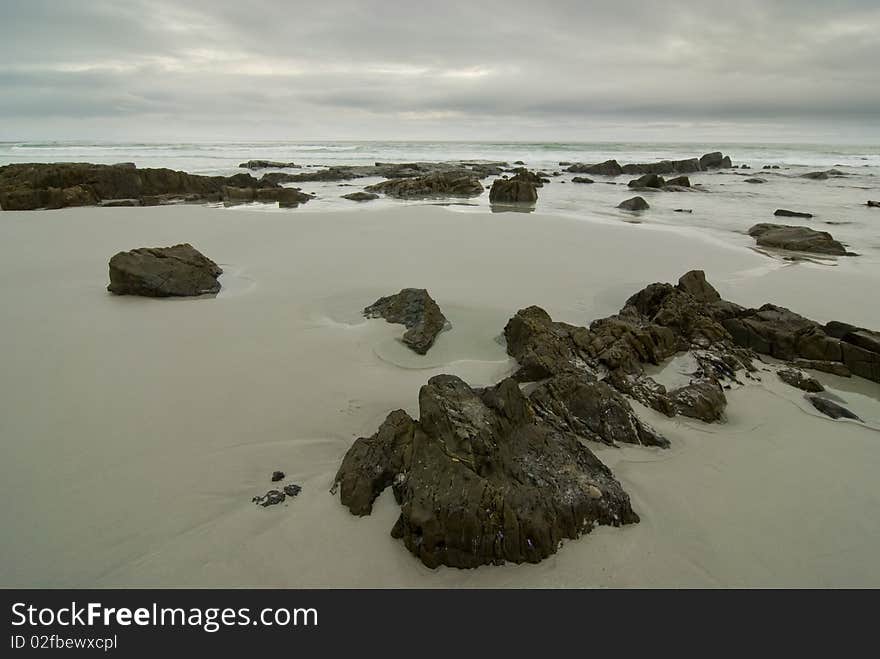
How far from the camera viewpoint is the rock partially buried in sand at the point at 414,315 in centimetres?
475

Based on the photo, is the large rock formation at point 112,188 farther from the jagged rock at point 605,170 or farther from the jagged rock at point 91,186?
the jagged rock at point 605,170

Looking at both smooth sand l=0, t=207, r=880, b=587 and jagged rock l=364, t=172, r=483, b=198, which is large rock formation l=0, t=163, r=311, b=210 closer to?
jagged rock l=364, t=172, r=483, b=198

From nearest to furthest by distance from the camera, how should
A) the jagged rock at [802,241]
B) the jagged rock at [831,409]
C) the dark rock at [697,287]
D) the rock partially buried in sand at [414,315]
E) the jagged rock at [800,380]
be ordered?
the jagged rock at [831,409] < the jagged rock at [800,380] < the rock partially buried in sand at [414,315] < the dark rock at [697,287] < the jagged rock at [802,241]

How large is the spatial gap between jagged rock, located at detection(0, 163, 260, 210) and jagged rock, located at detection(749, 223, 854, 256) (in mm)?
17735

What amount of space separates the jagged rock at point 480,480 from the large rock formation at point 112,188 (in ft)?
50.7

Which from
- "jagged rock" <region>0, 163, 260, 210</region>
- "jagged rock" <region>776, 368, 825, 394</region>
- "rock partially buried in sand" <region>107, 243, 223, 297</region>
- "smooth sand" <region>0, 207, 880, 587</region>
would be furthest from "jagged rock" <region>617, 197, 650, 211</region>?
"jagged rock" <region>0, 163, 260, 210</region>

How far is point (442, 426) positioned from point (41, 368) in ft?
11.9

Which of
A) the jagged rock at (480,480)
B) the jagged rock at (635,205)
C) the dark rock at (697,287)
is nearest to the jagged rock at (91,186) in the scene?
the jagged rock at (635,205)

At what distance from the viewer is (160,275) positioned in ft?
19.9

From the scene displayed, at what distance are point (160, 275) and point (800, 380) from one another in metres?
7.15

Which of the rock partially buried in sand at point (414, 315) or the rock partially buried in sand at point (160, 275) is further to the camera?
the rock partially buried in sand at point (160, 275)

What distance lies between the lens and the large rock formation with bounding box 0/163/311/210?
1516 cm
